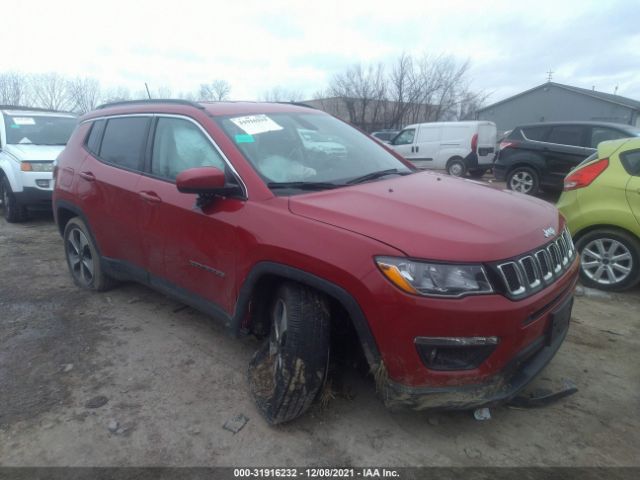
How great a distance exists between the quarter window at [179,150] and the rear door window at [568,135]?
8530 millimetres

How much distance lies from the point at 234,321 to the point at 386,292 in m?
1.11

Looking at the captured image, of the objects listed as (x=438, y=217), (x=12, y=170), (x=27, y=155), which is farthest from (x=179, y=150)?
(x=12, y=170)

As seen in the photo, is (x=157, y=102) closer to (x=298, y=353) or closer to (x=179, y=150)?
(x=179, y=150)

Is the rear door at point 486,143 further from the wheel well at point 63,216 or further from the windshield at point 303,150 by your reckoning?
the wheel well at point 63,216

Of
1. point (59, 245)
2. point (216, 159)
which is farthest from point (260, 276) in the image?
point (59, 245)

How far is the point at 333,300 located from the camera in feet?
8.09

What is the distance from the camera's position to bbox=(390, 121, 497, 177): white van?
13453 millimetres

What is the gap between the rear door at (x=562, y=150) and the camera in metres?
9.00

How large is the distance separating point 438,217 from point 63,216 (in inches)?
154

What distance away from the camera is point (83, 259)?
442 cm

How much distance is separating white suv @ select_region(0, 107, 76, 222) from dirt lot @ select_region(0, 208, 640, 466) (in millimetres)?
3990

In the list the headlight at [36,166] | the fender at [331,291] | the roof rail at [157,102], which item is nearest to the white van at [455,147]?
the headlight at [36,166]

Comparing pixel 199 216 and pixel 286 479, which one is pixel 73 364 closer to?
pixel 199 216

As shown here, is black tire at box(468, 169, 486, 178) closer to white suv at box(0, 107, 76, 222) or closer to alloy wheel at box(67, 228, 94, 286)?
white suv at box(0, 107, 76, 222)
